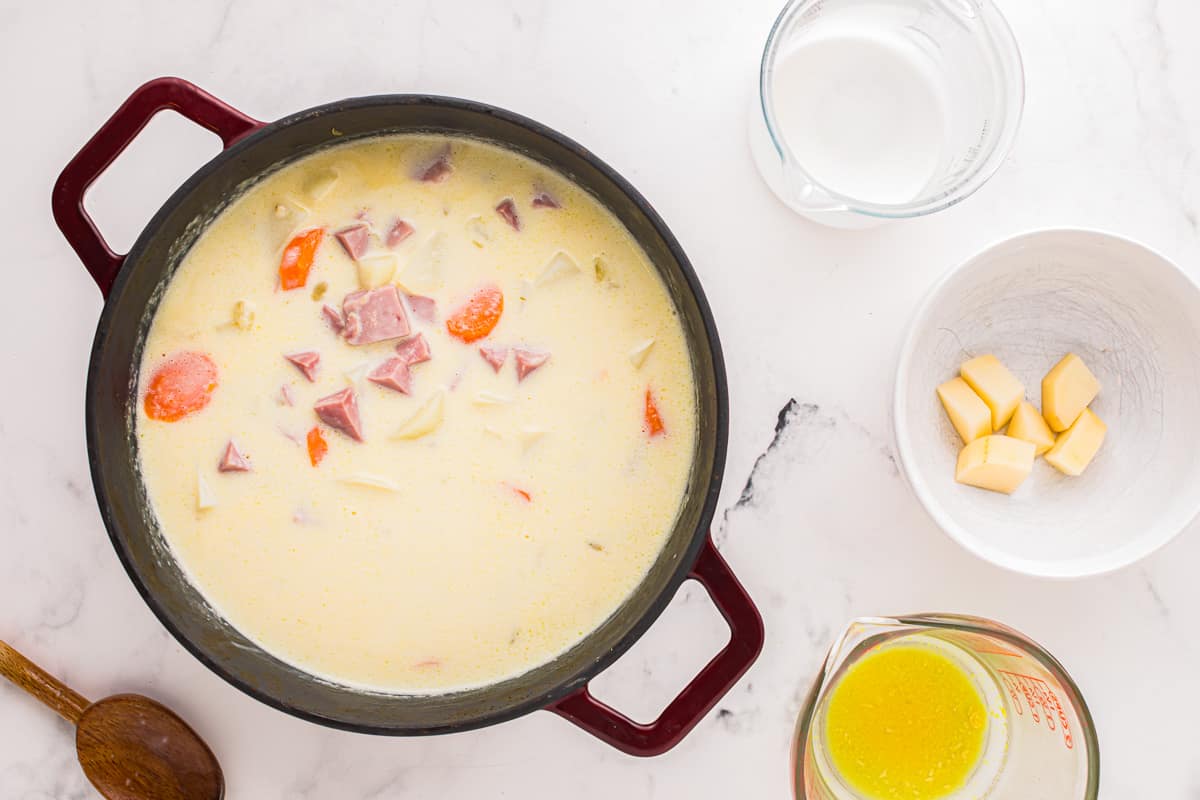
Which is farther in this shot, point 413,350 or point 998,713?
point 998,713

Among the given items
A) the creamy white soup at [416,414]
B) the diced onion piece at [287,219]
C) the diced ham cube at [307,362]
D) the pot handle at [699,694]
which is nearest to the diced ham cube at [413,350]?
the creamy white soup at [416,414]

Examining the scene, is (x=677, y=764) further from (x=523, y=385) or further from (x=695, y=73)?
(x=695, y=73)

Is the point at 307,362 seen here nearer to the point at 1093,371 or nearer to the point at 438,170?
the point at 438,170

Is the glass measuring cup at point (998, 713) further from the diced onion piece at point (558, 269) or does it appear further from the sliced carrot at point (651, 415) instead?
the diced onion piece at point (558, 269)

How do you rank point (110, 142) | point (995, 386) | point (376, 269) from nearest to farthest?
point (110, 142) → point (376, 269) → point (995, 386)

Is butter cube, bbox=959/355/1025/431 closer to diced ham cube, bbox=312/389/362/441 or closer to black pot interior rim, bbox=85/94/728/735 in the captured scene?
black pot interior rim, bbox=85/94/728/735

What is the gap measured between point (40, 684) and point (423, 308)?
0.82 m

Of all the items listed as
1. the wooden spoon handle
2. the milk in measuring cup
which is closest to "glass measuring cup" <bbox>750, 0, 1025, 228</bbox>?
the milk in measuring cup

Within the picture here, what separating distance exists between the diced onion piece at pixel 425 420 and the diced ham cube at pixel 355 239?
22cm

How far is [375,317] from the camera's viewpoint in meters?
1.37

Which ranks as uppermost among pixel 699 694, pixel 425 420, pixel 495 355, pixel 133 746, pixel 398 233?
pixel 398 233

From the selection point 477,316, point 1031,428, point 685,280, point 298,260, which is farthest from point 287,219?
point 1031,428

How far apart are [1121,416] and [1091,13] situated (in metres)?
0.62

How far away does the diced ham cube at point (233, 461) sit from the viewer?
54.7 inches
